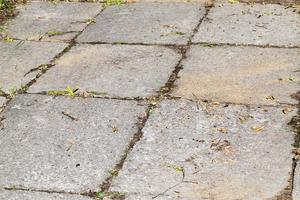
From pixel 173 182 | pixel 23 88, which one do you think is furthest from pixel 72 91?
pixel 173 182

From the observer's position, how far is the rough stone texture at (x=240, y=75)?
10.1ft

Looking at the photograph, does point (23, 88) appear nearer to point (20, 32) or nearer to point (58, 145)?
point (58, 145)

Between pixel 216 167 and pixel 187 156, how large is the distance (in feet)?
0.50

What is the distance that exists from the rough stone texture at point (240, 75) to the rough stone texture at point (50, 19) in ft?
3.51

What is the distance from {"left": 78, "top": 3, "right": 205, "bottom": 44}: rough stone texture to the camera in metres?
3.92

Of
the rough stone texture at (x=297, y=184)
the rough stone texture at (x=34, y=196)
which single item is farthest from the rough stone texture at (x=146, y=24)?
the rough stone texture at (x=34, y=196)

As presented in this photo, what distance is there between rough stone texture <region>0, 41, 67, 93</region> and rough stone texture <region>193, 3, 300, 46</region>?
39.5 inches

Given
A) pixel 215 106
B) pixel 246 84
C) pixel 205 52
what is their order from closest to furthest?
pixel 215 106, pixel 246 84, pixel 205 52

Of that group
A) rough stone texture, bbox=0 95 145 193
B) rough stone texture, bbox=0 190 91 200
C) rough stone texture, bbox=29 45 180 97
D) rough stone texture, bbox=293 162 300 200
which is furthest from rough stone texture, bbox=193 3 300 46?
rough stone texture, bbox=0 190 91 200

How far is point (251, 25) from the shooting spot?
13.2 feet

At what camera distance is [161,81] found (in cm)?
328

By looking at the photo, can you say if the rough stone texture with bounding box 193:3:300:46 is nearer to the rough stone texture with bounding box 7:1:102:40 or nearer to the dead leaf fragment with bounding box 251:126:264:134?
the rough stone texture with bounding box 7:1:102:40

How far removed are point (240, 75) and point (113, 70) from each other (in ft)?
2.51

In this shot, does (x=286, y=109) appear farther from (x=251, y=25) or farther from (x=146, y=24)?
(x=146, y=24)
